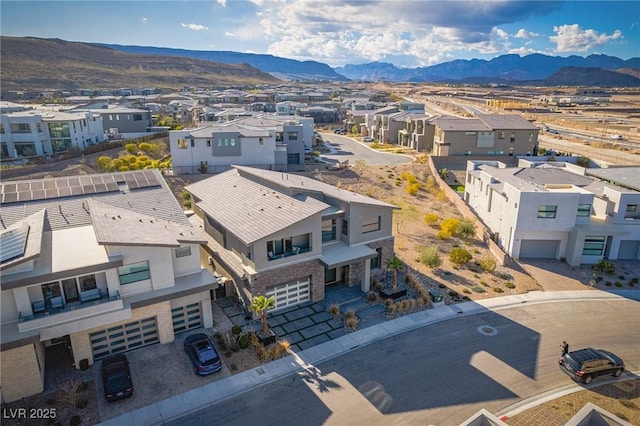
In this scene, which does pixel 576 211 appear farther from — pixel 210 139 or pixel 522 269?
pixel 210 139

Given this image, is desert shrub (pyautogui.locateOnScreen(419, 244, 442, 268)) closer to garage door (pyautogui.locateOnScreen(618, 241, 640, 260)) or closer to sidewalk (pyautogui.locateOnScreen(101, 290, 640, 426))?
sidewalk (pyautogui.locateOnScreen(101, 290, 640, 426))

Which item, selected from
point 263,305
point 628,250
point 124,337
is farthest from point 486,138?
point 124,337

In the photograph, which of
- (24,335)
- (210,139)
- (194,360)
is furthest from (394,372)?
(210,139)

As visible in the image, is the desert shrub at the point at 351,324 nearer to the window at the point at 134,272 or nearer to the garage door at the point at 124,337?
the garage door at the point at 124,337

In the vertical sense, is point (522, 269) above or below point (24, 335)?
below

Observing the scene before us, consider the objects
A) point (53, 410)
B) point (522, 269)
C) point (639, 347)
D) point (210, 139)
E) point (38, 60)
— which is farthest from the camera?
point (38, 60)

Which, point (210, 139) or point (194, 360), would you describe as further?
point (210, 139)

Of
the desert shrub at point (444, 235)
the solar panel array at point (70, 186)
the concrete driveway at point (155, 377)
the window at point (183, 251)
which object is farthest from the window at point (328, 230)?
the desert shrub at point (444, 235)

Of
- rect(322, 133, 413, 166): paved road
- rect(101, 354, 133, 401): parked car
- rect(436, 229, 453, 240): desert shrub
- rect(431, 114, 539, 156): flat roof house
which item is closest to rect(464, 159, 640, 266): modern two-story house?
rect(436, 229, 453, 240): desert shrub
